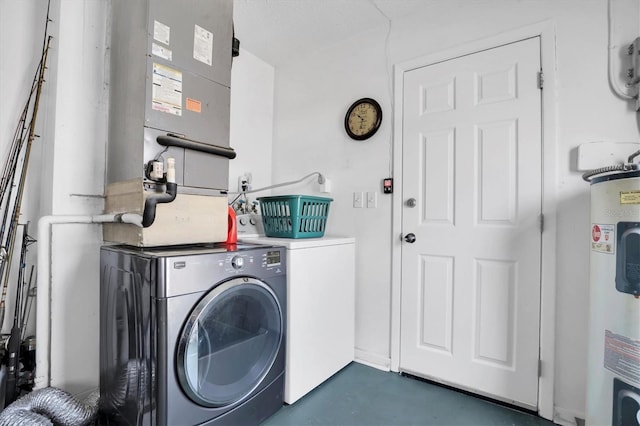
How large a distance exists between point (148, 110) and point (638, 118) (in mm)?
2316

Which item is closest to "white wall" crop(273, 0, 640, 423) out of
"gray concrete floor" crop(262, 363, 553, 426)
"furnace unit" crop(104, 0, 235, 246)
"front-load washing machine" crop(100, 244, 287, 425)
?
"gray concrete floor" crop(262, 363, 553, 426)

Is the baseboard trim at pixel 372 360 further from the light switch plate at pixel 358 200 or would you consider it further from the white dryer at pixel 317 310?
the light switch plate at pixel 358 200

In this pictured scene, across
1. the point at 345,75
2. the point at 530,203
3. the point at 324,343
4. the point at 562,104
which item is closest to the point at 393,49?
the point at 345,75

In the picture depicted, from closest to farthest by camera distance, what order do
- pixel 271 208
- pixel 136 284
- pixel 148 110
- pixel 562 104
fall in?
pixel 136 284 → pixel 148 110 → pixel 562 104 → pixel 271 208

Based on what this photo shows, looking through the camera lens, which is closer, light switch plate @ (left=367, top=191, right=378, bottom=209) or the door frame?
the door frame

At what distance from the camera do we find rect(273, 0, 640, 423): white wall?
1558mm

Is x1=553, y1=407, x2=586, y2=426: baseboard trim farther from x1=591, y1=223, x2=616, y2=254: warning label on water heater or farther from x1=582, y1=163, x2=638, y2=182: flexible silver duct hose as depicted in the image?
x1=582, y1=163, x2=638, y2=182: flexible silver duct hose

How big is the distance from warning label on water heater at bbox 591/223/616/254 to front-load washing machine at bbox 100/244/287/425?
143 cm

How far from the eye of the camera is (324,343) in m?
1.90

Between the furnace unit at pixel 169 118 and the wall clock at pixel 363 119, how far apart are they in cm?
97

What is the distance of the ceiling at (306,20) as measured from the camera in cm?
202

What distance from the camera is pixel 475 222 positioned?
185cm

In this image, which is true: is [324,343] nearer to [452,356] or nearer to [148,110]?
[452,356]

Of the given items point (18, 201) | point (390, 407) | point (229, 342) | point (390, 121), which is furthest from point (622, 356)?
point (18, 201)
